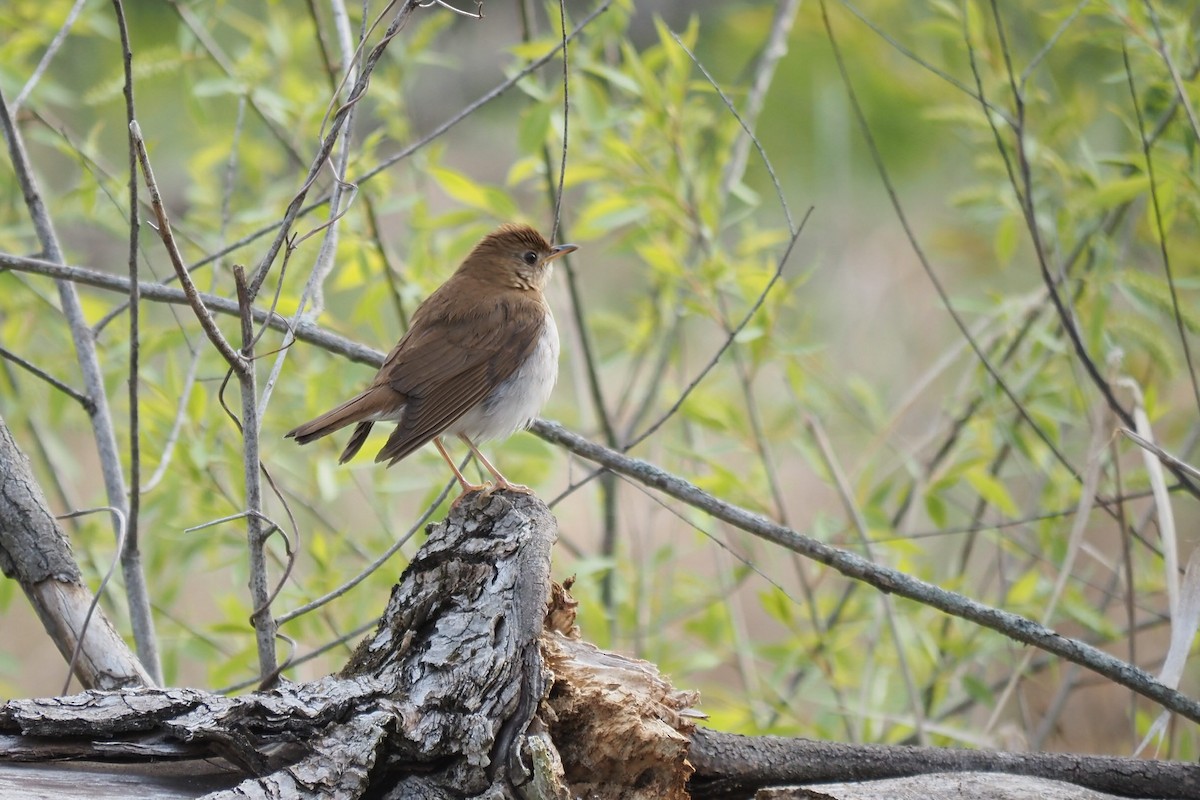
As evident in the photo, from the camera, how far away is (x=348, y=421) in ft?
9.95

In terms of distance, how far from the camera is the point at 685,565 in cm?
802

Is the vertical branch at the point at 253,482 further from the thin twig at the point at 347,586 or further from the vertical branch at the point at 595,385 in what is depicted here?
the vertical branch at the point at 595,385

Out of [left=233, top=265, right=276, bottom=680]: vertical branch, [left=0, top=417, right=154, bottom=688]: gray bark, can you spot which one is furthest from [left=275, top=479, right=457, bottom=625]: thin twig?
[left=0, top=417, right=154, bottom=688]: gray bark

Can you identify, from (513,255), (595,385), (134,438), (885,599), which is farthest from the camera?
(595,385)

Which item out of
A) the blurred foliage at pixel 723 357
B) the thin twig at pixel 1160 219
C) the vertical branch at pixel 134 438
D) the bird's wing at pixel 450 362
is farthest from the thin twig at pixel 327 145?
the thin twig at pixel 1160 219

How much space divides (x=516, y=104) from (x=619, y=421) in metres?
3.07

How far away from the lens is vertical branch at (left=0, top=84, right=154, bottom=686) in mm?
2695

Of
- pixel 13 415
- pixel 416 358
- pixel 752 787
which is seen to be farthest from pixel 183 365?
pixel 752 787

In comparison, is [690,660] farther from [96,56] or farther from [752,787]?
[96,56]

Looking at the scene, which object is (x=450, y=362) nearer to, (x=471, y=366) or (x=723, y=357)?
(x=471, y=366)

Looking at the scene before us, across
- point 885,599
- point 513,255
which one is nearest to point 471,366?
point 513,255

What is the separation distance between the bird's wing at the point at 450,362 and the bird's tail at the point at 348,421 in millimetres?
87

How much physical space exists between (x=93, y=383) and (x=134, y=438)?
60cm

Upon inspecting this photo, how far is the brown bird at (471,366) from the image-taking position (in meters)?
3.14
